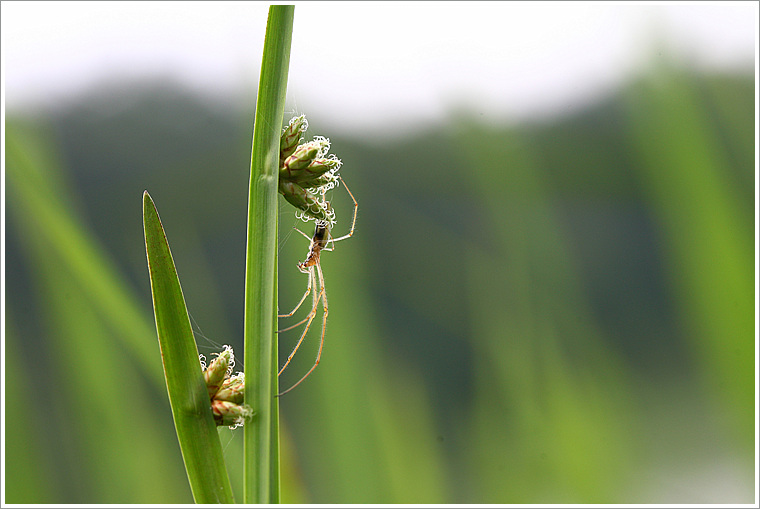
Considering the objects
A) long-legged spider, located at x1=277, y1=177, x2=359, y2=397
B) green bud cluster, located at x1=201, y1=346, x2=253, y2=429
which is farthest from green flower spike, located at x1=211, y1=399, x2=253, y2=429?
long-legged spider, located at x1=277, y1=177, x2=359, y2=397

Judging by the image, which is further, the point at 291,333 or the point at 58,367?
the point at 58,367

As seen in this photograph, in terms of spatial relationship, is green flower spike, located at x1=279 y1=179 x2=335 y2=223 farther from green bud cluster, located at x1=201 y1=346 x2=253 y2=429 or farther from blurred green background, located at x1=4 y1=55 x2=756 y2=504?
blurred green background, located at x1=4 y1=55 x2=756 y2=504

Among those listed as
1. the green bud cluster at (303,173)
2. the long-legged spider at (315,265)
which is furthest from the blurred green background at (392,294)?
the green bud cluster at (303,173)

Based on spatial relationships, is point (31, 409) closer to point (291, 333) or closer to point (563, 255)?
point (291, 333)

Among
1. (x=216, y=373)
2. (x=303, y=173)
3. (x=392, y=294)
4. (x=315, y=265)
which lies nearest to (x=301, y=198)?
(x=303, y=173)

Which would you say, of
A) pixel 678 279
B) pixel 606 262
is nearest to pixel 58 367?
pixel 678 279

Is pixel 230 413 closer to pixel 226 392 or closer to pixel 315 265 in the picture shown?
pixel 226 392

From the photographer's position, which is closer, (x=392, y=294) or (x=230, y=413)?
(x=230, y=413)
